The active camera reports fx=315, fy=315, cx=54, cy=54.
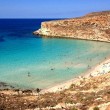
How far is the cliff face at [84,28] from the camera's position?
8769cm

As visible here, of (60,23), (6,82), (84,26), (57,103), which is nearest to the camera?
(57,103)

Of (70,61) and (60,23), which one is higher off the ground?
(60,23)

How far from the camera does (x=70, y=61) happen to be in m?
45.9

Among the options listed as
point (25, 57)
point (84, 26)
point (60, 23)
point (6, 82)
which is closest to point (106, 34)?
point (84, 26)

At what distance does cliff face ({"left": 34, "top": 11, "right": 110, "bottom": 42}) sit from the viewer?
87688 mm

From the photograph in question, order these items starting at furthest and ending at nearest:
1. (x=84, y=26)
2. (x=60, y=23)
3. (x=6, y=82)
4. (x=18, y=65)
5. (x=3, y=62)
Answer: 1. (x=60, y=23)
2. (x=84, y=26)
3. (x=3, y=62)
4. (x=18, y=65)
5. (x=6, y=82)

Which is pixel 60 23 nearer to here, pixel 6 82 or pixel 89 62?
pixel 89 62

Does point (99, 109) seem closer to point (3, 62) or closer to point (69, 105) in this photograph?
point (69, 105)

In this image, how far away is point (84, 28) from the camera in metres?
92.5

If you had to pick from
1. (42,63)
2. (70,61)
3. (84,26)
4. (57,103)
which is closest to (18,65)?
(42,63)

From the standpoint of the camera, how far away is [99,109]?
640 inches

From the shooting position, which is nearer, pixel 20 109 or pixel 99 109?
pixel 99 109

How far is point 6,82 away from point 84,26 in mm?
62388

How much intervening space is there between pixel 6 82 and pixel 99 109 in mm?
18500
